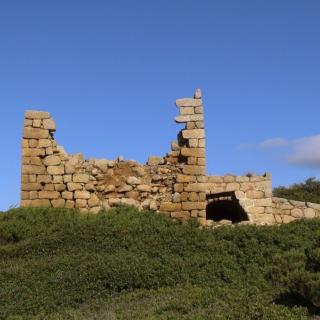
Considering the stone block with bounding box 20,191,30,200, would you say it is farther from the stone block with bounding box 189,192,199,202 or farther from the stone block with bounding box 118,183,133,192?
the stone block with bounding box 189,192,199,202

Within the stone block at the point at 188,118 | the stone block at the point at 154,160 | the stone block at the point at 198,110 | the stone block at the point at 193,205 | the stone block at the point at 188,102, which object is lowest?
the stone block at the point at 193,205

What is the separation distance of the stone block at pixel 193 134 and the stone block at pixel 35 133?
141 inches

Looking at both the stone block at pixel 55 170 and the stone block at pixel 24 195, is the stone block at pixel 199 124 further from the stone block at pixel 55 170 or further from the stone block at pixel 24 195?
the stone block at pixel 24 195

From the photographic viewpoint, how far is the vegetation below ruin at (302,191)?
26281mm

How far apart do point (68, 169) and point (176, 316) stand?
24.6ft

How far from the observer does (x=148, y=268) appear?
→ 40.3ft

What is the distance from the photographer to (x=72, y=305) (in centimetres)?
1131

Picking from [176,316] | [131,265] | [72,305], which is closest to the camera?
[176,316]

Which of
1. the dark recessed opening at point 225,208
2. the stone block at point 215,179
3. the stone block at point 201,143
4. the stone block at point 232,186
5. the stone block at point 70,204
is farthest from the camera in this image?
the dark recessed opening at point 225,208

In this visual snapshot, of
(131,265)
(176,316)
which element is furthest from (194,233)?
(176,316)

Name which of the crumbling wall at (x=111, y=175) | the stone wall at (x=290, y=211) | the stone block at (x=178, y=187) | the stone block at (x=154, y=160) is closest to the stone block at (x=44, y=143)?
the crumbling wall at (x=111, y=175)

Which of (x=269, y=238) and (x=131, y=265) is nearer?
(x=131, y=265)

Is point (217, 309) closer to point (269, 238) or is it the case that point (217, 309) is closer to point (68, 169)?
point (269, 238)

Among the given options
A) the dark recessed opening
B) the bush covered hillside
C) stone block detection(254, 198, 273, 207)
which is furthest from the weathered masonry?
the bush covered hillside
